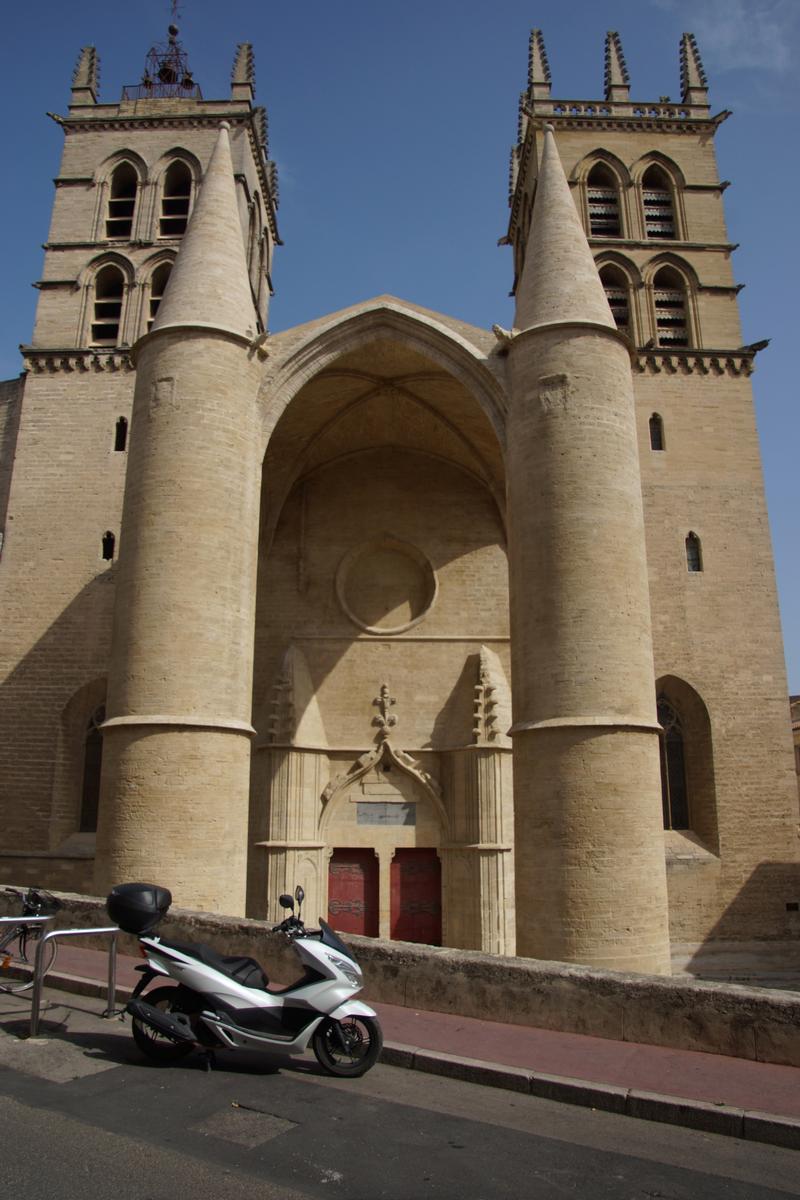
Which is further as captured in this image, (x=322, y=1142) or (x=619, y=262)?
(x=619, y=262)

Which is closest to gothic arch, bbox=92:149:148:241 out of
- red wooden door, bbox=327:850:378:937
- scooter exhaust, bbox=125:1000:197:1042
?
red wooden door, bbox=327:850:378:937

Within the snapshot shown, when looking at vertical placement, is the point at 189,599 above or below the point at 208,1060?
above

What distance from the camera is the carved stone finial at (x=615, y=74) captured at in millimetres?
18969

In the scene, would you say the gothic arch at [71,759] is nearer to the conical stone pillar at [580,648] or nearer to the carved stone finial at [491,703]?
the carved stone finial at [491,703]

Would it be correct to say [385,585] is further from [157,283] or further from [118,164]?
[118,164]

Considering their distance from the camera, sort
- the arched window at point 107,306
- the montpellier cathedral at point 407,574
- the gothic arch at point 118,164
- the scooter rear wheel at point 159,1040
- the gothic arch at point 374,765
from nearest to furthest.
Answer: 1. the scooter rear wheel at point 159,1040
2. the montpellier cathedral at point 407,574
3. the gothic arch at point 374,765
4. the arched window at point 107,306
5. the gothic arch at point 118,164

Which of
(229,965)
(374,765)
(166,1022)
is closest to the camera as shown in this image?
(166,1022)

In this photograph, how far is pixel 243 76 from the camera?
19547 millimetres

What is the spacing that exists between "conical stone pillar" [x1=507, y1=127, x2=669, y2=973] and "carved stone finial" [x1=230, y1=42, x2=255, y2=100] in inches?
433

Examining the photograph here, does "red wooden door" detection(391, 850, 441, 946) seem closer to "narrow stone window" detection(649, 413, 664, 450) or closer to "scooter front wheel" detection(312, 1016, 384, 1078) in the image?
"narrow stone window" detection(649, 413, 664, 450)

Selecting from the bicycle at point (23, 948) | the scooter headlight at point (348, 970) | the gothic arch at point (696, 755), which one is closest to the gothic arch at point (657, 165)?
the gothic arch at point (696, 755)

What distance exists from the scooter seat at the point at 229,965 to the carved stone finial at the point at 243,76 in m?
19.2

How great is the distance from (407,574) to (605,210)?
27.9 ft

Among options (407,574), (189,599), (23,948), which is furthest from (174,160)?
(23,948)
